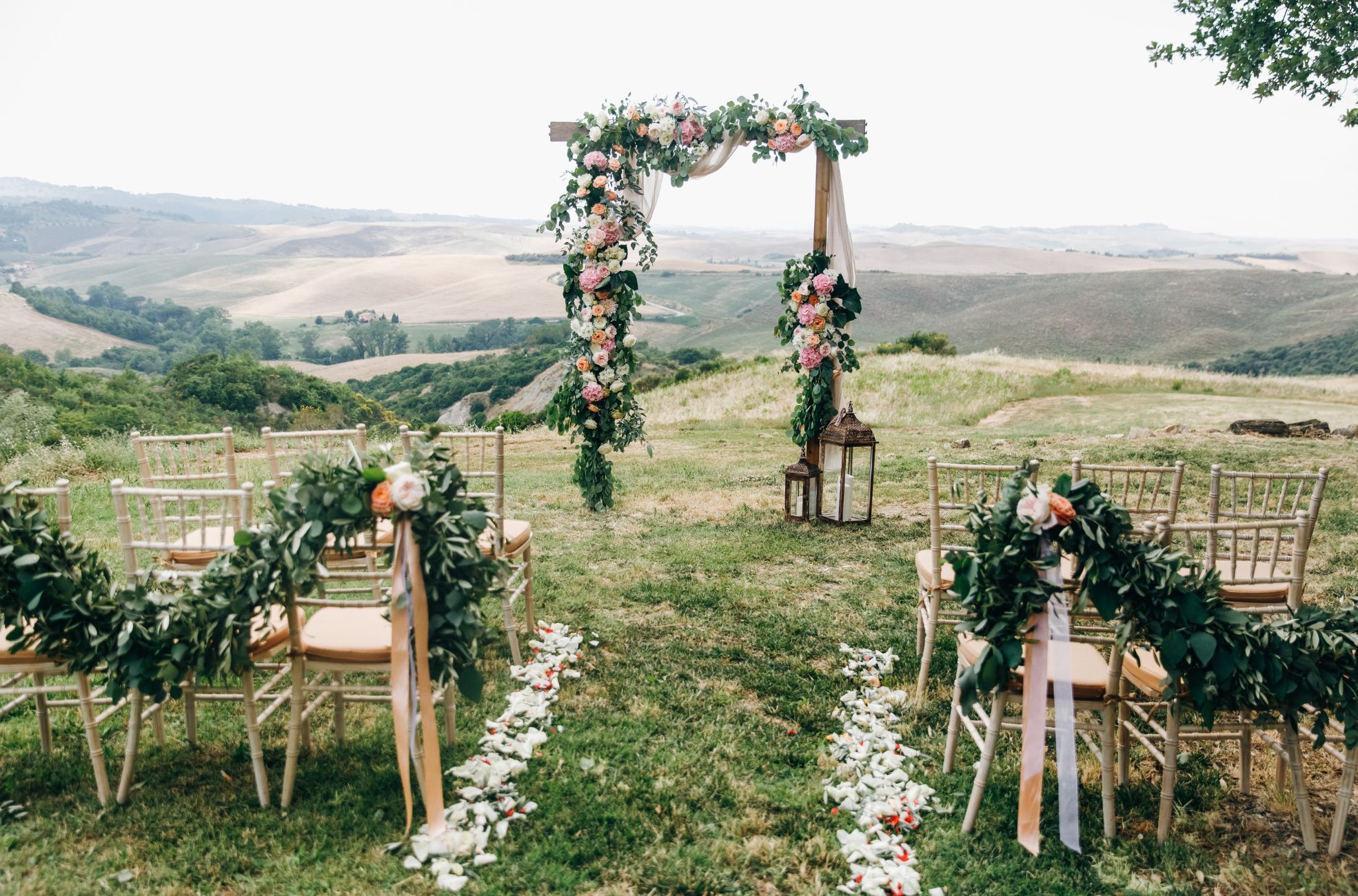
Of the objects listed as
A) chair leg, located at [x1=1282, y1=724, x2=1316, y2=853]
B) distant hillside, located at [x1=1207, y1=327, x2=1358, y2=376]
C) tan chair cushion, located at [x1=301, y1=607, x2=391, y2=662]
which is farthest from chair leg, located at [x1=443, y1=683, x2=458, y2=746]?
distant hillside, located at [x1=1207, y1=327, x2=1358, y2=376]

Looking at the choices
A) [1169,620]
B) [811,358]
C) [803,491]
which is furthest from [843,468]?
[1169,620]

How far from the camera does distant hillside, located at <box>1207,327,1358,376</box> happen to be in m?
36.8

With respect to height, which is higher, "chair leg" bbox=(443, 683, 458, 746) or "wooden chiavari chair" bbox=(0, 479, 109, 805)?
"wooden chiavari chair" bbox=(0, 479, 109, 805)

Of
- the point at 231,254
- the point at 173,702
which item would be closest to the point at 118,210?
the point at 231,254

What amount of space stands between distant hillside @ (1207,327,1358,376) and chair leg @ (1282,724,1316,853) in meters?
41.3

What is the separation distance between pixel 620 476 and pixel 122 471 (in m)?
6.33

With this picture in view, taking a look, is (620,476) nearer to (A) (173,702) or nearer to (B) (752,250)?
(A) (173,702)

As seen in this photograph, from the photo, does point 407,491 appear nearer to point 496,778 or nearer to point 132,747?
point 496,778

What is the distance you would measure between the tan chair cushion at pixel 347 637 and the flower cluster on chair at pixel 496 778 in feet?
2.19

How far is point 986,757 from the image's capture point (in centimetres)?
306

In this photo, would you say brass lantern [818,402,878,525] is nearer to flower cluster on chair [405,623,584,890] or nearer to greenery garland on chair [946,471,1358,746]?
flower cluster on chair [405,623,584,890]

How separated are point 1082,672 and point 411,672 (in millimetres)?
2557

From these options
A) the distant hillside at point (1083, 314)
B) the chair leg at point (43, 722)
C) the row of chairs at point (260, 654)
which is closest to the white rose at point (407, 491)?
the row of chairs at point (260, 654)

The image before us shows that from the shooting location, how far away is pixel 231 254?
100 metres
